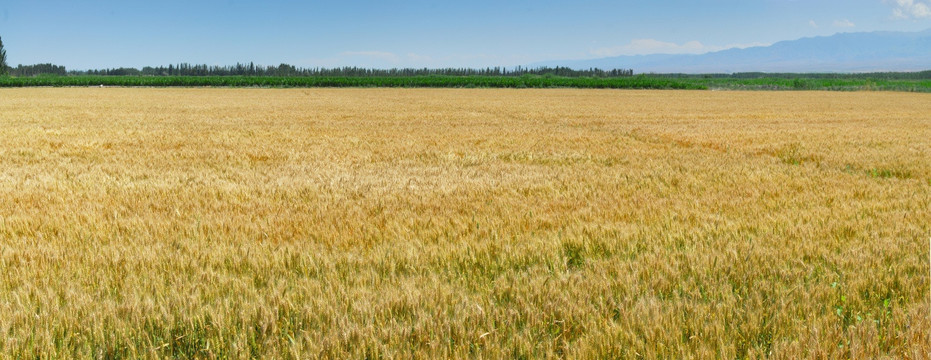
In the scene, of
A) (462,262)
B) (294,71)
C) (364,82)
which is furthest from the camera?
(294,71)

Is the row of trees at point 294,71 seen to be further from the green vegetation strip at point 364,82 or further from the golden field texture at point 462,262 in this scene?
the golden field texture at point 462,262

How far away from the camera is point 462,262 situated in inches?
189

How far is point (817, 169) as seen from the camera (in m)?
11.0

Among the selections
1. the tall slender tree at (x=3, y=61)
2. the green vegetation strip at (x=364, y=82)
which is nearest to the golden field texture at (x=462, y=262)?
the green vegetation strip at (x=364, y=82)

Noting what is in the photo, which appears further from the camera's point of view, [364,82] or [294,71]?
[294,71]

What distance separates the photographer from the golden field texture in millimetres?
3273

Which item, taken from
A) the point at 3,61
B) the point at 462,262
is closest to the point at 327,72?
the point at 3,61

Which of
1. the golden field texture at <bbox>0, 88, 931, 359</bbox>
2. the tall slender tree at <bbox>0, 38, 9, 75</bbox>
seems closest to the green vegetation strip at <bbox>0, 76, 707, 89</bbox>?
the tall slender tree at <bbox>0, 38, 9, 75</bbox>

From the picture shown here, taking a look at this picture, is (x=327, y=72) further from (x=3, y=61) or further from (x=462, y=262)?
(x=462, y=262)

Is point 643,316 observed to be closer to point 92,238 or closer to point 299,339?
point 299,339

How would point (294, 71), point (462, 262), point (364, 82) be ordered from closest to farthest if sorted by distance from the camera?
point (462, 262) < point (364, 82) < point (294, 71)

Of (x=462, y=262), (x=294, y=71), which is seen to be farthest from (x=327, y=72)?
(x=462, y=262)

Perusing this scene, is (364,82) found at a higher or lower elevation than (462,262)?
higher

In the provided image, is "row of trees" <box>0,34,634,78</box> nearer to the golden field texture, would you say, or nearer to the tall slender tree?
the tall slender tree
